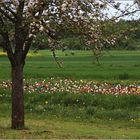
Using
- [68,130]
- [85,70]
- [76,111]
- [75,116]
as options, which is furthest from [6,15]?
[85,70]

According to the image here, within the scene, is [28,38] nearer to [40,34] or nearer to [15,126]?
[40,34]

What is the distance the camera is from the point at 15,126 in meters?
16.7

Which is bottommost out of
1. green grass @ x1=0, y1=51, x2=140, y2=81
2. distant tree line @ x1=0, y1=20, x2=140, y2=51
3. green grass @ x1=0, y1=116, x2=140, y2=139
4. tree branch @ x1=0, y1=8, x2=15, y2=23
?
green grass @ x1=0, y1=116, x2=140, y2=139

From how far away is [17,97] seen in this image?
54.8 ft

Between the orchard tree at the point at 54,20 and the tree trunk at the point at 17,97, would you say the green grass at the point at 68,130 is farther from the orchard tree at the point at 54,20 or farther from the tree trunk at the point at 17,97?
the orchard tree at the point at 54,20

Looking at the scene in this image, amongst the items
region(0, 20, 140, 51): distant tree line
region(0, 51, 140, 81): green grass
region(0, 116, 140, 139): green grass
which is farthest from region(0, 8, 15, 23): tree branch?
region(0, 116, 140, 139): green grass

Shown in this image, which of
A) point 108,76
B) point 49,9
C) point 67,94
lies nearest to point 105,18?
point 49,9

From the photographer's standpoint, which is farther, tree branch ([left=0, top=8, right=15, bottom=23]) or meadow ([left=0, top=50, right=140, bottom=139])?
meadow ([left=0, top=50, right=140, bottom=139])

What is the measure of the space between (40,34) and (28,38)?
132cm

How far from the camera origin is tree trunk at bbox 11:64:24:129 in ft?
54.5

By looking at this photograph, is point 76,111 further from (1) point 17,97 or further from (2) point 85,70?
(2) point 85,70

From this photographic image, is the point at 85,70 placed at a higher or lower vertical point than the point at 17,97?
lower

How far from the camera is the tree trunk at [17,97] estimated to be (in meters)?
16.6

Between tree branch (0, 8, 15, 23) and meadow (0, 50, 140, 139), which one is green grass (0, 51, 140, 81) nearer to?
meadow (0, 50, 140, 139)
